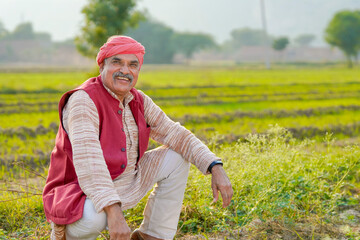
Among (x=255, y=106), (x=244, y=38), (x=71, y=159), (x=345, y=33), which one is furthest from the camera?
(x=244, y=38)

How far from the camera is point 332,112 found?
10.0m

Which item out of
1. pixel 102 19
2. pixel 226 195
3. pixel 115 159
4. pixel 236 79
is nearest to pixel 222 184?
pixel 226 195

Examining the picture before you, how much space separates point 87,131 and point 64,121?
196 millimetres

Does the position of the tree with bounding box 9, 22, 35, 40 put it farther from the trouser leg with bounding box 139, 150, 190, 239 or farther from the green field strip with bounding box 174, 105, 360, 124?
the trouser leg with bounding box 139, 150, 190, 239

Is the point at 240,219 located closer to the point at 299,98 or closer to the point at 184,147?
the point at 184,147

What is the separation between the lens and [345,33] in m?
55.1

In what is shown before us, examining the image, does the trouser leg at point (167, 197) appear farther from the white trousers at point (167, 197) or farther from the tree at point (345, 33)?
the tree at point (345, 33)

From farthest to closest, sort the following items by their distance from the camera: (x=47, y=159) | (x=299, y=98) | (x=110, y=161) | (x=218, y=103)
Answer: (x=299, y=98) < (x=218, y=103) < (x=47, y=159) < (x=110, y=161)

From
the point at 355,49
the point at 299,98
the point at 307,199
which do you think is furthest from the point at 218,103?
the point at 355,49

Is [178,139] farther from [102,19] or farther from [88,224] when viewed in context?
[102,19]

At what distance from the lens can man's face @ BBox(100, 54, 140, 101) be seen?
2400 millimetres

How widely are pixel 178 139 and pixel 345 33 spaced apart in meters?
57.3

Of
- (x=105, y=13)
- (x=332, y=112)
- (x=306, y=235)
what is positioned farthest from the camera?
Answer: (x=105, y=13)

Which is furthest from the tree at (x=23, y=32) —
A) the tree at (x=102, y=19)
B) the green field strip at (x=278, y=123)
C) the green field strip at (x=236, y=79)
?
the green field strip at (x=278, y=123)
